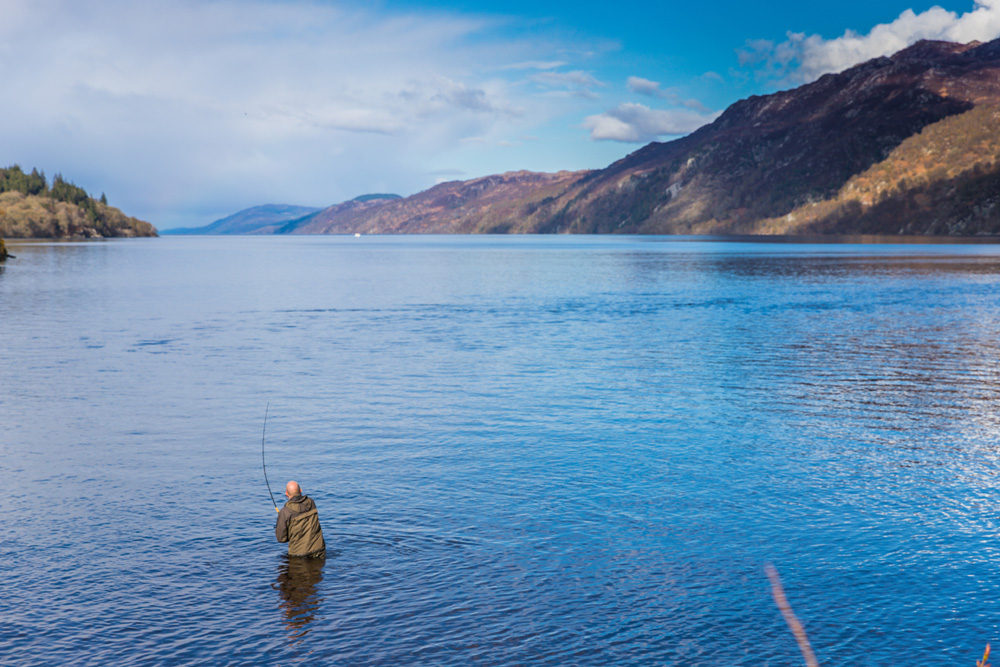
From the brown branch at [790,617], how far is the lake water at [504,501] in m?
0.15

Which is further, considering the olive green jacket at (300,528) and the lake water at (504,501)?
the olive green jacket at (300,528)

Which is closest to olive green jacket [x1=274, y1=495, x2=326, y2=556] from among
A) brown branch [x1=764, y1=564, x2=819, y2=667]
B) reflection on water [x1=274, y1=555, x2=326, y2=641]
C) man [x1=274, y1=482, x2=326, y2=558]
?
man [x1=274, y1=482, x2=326, y2=558]

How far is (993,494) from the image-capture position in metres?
17.0

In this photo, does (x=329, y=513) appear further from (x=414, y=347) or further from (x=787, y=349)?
(x=787, y=349)

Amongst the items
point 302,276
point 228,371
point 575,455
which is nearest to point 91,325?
point 228,371

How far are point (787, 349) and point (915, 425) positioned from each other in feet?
53.9

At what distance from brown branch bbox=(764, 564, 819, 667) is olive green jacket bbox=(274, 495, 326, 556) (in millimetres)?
7163

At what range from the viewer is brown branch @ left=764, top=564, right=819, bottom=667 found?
10.6 metres

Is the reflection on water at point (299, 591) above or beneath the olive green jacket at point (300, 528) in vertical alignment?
beneath

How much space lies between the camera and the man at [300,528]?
1352 centimetres

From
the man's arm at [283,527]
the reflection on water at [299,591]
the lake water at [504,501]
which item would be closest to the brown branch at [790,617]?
the lake water at [504,501]

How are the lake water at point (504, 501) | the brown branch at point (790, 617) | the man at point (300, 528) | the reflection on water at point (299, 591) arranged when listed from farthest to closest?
1. the man at point (300, 528)
2. the reflection on water at point (299, 591)
3. the lake water at point (504, 501)
4. the brown branch at point (790, 617)

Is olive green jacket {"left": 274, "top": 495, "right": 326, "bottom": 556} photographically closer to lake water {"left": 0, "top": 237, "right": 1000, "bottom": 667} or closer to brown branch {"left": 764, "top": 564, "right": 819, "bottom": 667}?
lake water {"left": 0, "top": 237, "right": 1000, "bottom": 667}

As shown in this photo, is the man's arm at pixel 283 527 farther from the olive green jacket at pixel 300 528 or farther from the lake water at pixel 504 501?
the lake water at pixel 504 501
